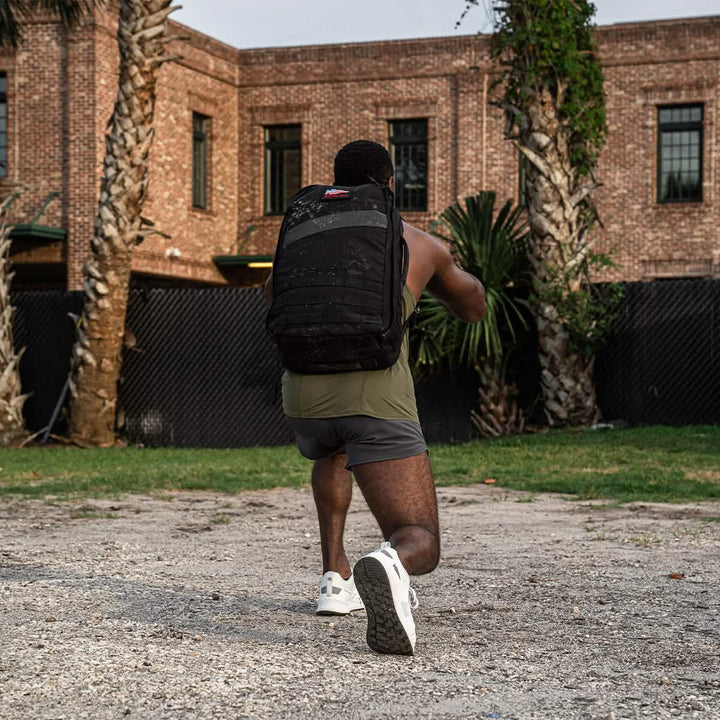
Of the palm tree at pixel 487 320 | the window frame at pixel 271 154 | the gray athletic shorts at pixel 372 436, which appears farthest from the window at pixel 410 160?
the gray athletic shorts at pixel 372 436

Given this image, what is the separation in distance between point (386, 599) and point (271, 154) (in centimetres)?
2526

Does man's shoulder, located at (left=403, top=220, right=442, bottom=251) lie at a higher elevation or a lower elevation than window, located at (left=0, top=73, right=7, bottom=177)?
lower

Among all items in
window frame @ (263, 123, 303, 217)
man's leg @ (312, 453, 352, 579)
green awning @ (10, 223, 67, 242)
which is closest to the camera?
man's leg @ (312, 453, 352, 579)

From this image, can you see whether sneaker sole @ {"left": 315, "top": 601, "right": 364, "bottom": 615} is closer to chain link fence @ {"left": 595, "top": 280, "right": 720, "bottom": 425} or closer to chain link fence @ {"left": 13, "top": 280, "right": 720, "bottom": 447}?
chain link fence @ {"left": 13, "top": 280, "right": 720, "bottom": 447}

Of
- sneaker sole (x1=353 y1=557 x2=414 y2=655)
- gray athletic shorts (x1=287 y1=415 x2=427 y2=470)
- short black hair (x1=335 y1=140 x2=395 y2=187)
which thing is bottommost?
sneaker sole (x1=353 y1=557 x2=414 y2=655)

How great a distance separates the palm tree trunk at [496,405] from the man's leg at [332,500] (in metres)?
10.1

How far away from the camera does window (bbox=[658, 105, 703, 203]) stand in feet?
85.3

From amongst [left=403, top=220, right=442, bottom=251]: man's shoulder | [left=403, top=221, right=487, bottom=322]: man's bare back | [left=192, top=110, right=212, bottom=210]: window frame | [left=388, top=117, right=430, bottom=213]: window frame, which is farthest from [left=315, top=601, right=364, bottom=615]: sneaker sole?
[left=388, top=117, right=430, bottom=213]: window frame

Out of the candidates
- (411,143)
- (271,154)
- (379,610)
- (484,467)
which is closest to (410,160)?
(411,143)

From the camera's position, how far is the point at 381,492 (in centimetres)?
402

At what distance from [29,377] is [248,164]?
42.5 ft

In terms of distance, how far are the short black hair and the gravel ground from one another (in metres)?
1.67

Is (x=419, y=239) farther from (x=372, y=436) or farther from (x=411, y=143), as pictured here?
(x=411, y=143)

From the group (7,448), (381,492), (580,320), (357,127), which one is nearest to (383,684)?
(381,492)
